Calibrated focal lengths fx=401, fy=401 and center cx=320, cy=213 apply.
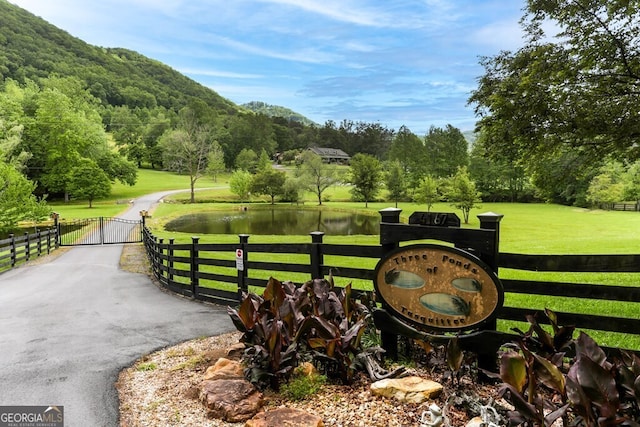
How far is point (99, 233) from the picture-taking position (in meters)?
26.2

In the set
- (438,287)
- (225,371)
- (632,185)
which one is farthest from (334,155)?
(225,371)

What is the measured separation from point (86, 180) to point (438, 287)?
4832cm

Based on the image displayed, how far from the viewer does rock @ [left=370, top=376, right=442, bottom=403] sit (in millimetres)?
3059

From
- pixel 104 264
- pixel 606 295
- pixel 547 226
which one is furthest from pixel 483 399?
pixel 547 226

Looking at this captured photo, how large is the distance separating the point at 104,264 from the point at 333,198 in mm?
51268

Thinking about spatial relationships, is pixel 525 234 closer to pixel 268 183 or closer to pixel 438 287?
pixel 438 287

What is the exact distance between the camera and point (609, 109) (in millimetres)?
7160

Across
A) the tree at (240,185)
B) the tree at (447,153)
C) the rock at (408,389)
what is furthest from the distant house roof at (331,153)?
the rock at (408,389)

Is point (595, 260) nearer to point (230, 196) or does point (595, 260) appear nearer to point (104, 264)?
point (104, 264)

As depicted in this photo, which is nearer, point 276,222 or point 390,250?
point 390,250

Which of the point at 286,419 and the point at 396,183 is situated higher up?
the point at 396,183

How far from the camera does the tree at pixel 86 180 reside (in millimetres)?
43797

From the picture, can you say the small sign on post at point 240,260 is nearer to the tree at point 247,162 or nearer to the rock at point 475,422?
the rock at point 475,422

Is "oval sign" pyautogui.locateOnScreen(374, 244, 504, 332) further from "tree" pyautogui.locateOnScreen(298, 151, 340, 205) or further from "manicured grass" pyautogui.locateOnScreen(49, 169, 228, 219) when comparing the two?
"tree" pyautogui.locateOnScreen(298, 151, 340, 205)
